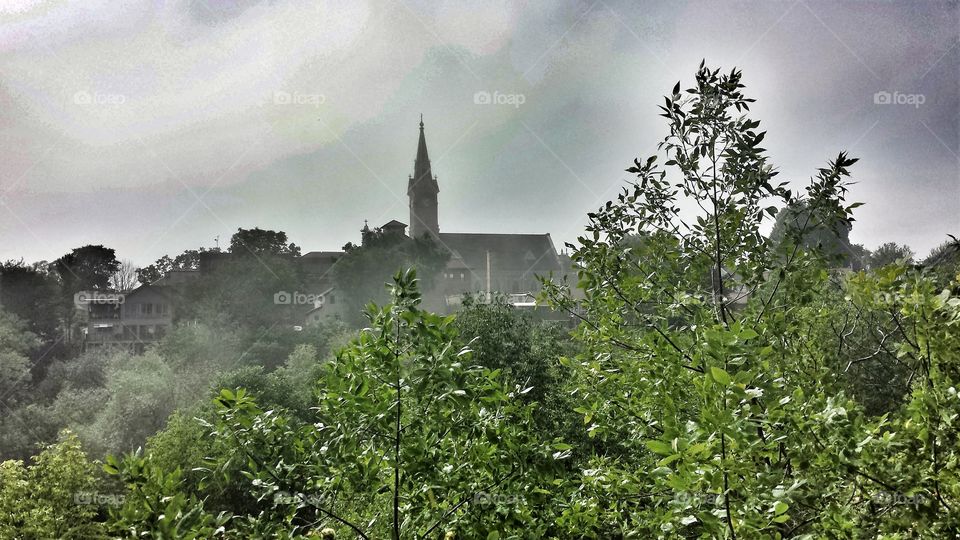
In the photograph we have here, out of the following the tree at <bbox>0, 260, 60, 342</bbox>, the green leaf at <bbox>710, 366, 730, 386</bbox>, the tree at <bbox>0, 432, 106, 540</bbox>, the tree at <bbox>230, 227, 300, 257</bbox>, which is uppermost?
the tree at <bbox>230, 227, 300, 257</bbox>

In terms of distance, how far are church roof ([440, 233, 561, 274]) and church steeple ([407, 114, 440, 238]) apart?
2.36 metres

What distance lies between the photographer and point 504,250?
2549 inches

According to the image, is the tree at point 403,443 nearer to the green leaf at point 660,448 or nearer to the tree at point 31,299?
the green leaf at point 660,448

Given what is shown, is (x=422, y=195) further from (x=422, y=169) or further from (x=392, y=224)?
(x=392, y=224)

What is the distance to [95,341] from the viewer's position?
46.0 meters

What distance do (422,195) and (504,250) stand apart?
1078 cm

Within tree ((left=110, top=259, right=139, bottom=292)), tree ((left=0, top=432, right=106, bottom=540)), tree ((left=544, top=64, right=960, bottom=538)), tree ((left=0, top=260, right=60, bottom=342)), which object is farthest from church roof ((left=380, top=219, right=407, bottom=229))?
tree ((left=544, top=64, right=960, bottom=538))

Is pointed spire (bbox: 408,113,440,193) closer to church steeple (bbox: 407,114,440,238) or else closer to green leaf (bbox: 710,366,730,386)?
church steeple (bbox: 407,114,440,238)

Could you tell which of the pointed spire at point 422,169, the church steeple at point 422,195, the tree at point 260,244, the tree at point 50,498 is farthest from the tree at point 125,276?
the tree at point 50,498

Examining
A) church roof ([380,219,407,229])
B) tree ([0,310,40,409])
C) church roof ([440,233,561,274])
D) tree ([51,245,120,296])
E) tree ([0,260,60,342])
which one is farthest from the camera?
church roof ([440,233,561,274])

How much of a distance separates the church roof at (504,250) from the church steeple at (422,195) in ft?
7.74

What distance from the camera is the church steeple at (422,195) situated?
6325 centimetres

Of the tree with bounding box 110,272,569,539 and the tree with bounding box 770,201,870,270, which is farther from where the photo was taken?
the tree with bounding box 770,201,870,270

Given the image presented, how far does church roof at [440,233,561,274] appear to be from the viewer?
2499 inches
